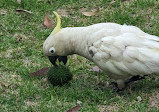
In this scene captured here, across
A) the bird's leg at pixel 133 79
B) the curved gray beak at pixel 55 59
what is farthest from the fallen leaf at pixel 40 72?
the bird's leg at pixel 133 79

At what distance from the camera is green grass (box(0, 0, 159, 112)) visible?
4641 millimetres

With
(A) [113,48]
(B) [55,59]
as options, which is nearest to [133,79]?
(A) [113,48]

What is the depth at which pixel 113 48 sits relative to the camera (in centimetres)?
456

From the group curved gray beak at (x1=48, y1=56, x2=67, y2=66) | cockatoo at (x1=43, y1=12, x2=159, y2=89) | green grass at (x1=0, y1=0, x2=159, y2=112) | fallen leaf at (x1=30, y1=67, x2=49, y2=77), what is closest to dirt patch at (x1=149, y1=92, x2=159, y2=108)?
green grass at (x1=0, y1=0, x2=159, y2=112)

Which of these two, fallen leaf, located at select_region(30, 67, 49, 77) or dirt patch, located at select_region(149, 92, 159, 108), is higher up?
dirt patch, located at select_region(149, 92, 159, 108)

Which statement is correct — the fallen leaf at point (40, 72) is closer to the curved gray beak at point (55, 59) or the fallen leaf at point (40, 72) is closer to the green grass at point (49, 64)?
the green grass at point (49, 64)

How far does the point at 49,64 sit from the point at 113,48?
53.0 inches

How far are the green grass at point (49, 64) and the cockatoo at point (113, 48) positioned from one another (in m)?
0.36

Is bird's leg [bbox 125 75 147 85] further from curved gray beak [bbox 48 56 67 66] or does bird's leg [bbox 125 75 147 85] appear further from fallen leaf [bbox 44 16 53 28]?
fallen leaf [bbox 44 16 53 28]

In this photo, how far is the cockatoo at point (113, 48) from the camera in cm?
447

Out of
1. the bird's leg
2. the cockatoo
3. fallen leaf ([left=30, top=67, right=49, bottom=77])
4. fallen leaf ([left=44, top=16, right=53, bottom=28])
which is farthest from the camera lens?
fallen leaf ([left=44, top=16, right=53, bottom=28])

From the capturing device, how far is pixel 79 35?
15.9ft

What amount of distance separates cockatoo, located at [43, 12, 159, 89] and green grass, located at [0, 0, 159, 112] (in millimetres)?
360

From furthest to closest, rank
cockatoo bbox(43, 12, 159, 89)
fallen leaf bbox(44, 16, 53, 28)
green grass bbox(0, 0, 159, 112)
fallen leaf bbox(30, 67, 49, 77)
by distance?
fallen leaf bbox(44, 16, 53, 28) < fallen leaf bbox(30, 67, 49, 77) < green grass bbox(0, 0, 159, 112) < cockatoo bbox(43, 12, 159, 89)
